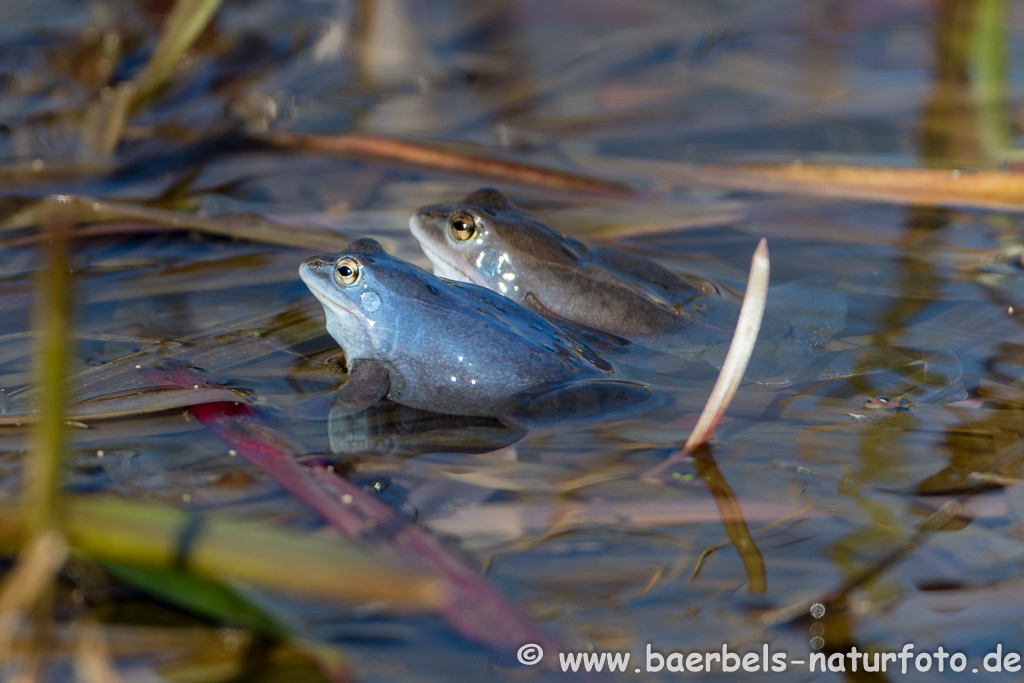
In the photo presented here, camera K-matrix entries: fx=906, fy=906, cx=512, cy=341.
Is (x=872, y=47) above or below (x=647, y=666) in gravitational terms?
above

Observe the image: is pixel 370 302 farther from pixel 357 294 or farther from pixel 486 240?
pixel 486 240

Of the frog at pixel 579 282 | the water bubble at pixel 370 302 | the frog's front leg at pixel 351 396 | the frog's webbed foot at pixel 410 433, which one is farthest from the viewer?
the frog at pixel 579 282

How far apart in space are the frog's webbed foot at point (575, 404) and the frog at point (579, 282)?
1.66ft

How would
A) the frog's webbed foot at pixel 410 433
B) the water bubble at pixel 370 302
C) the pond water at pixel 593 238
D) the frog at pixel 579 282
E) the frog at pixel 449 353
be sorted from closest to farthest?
1. the pond water at pixel 593 238
2. the frog's webbed foot at pixel 410 433
3. the frog at pixel 449 353
4. the water bubble at pixel 370 302
5. the frog at pixel 579 282

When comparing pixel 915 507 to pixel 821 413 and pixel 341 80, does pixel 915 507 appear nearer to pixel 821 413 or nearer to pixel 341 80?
pixel 821 413

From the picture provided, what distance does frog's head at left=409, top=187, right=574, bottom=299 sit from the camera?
3.70 m

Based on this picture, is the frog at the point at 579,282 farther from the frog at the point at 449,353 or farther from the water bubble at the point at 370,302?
the water bubble at the point at 370,302

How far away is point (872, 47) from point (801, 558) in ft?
19.6

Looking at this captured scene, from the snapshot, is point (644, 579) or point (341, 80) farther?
point (341, 80)

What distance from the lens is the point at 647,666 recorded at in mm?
2014

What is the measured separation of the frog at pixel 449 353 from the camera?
120 inches

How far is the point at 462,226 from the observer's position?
3.68 m

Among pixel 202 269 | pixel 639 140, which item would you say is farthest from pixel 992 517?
pixel 639 140

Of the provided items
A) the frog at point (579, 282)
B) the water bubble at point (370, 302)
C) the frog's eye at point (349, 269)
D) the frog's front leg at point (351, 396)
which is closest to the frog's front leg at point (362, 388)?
the frog's front leg at point (351, 396)
